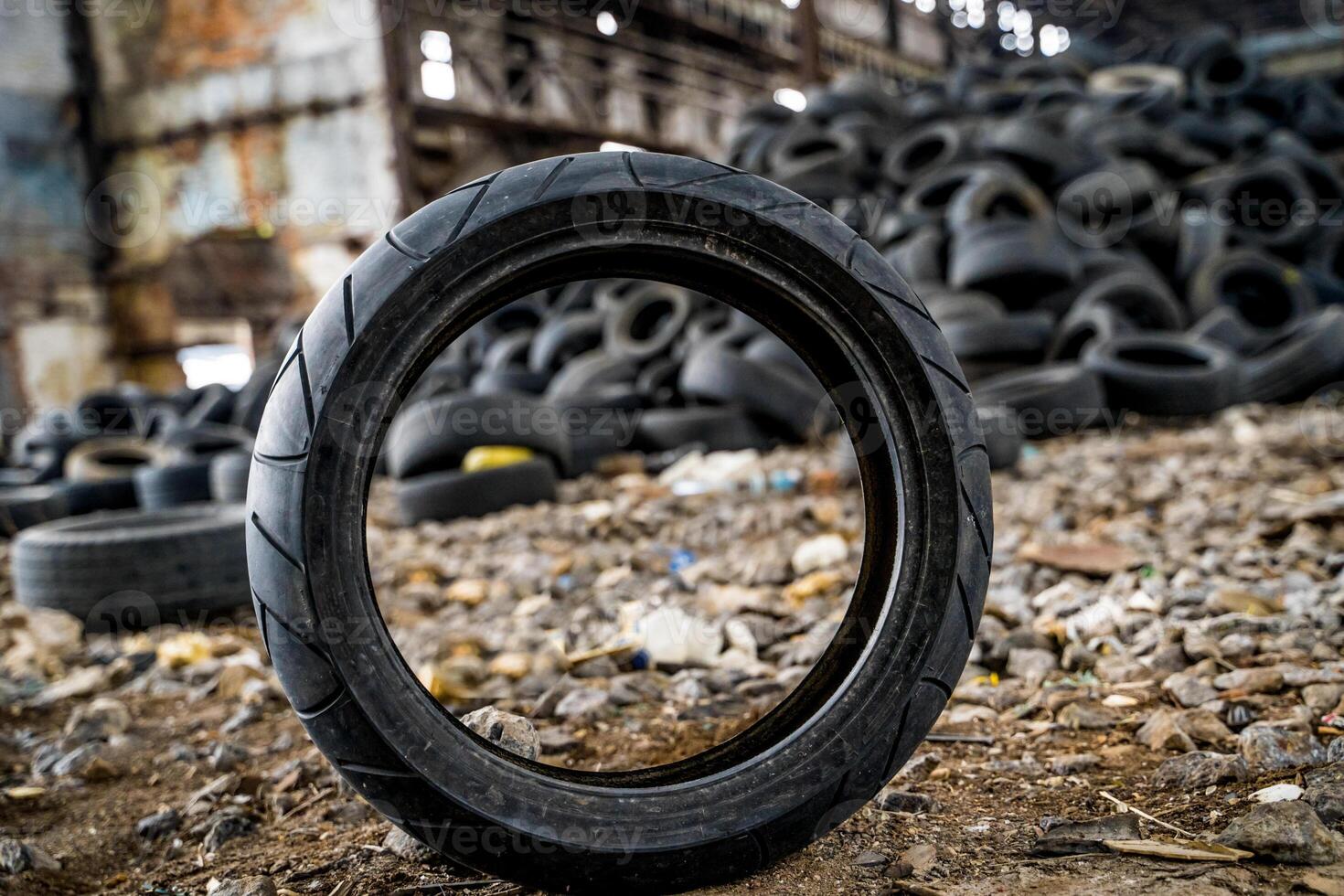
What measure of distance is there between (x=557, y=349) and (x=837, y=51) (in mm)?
15035

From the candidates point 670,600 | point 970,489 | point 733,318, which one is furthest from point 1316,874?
point 733,318

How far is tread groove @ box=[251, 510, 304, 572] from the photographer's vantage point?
1.23 m

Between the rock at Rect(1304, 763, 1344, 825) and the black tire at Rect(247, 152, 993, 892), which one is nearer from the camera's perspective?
the black tire at Rect(247, 152, 993, 892)

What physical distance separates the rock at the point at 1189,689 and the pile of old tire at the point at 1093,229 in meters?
2.54

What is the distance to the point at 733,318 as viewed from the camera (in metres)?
6.88

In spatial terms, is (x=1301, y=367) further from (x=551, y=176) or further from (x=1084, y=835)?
(x=551, y=176)

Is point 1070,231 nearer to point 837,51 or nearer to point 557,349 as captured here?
point 557,349

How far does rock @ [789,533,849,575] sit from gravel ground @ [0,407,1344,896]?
0.01 m

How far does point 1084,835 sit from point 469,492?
3724 mm

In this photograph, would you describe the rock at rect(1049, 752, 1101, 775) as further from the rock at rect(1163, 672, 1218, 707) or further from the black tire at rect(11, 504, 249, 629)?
the black tire at rect(11, 504, 249, 629)

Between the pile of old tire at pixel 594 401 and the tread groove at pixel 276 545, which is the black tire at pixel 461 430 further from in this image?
the tread groove at pixel 276 545

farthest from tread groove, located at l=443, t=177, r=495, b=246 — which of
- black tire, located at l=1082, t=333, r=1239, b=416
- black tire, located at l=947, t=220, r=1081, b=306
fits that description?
black tire, located at l=947, t=220, r=1081, b=306

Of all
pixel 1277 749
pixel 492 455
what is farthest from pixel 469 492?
pixel 1277 749

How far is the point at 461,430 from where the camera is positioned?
4.89 meters
